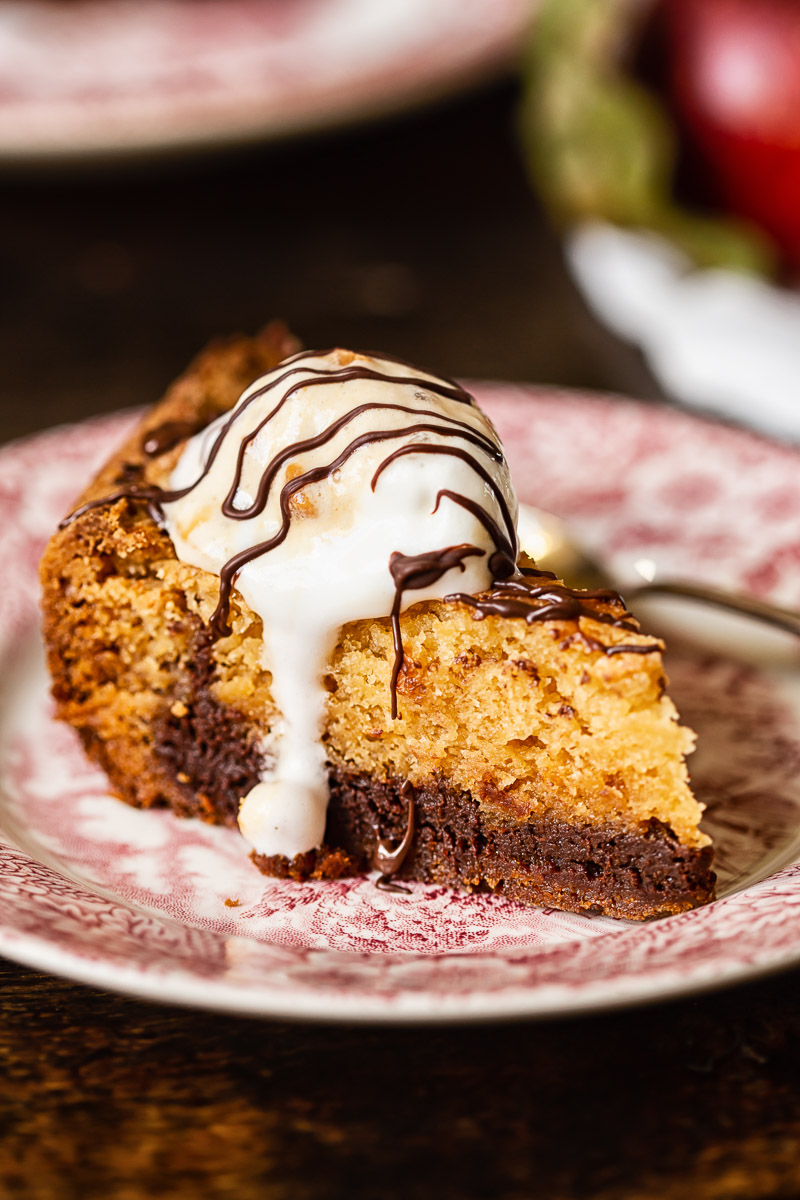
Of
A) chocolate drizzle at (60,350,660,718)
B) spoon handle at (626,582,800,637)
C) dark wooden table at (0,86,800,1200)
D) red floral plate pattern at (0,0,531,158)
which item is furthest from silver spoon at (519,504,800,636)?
red floral plate pattern at (0,0,531,158)

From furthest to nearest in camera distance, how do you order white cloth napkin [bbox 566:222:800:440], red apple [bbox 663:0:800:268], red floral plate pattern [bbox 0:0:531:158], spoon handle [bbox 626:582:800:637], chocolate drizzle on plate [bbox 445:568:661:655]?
red floral plate pattern [bbox 0:0:531:158] → red apple [bbox 663:0:800:268] → white cloth napkin [bbox 566:222:800:440] → spoon handle [bbox 626:582:800:637] → chocolate drizzle on plate [bbox 445:568:661:655]

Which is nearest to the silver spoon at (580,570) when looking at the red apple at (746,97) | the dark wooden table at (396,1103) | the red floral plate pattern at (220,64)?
the dark wooden table at (396,1103)

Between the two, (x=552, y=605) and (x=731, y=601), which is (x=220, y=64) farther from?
(x=552, y=605)

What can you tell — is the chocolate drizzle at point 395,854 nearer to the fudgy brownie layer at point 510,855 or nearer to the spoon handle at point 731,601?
the fudgy brownie layer at point 510,855

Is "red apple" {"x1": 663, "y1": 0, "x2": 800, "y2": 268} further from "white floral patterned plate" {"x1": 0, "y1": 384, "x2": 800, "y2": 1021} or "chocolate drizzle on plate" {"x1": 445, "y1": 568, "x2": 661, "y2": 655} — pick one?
"chocolate drizzle on plate" {"x1": 445, "y1": 568, "x2": 661, "y2": 655}

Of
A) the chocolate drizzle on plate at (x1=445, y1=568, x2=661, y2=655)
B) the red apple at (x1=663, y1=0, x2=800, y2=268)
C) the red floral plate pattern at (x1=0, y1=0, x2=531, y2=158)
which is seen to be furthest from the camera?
the red floral plate pattern at (x1=0, y1=0, x2=531, y2=158)

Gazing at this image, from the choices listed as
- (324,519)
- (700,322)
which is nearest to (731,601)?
(324,519)

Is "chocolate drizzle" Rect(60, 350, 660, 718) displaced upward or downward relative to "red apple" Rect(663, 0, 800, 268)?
downward
